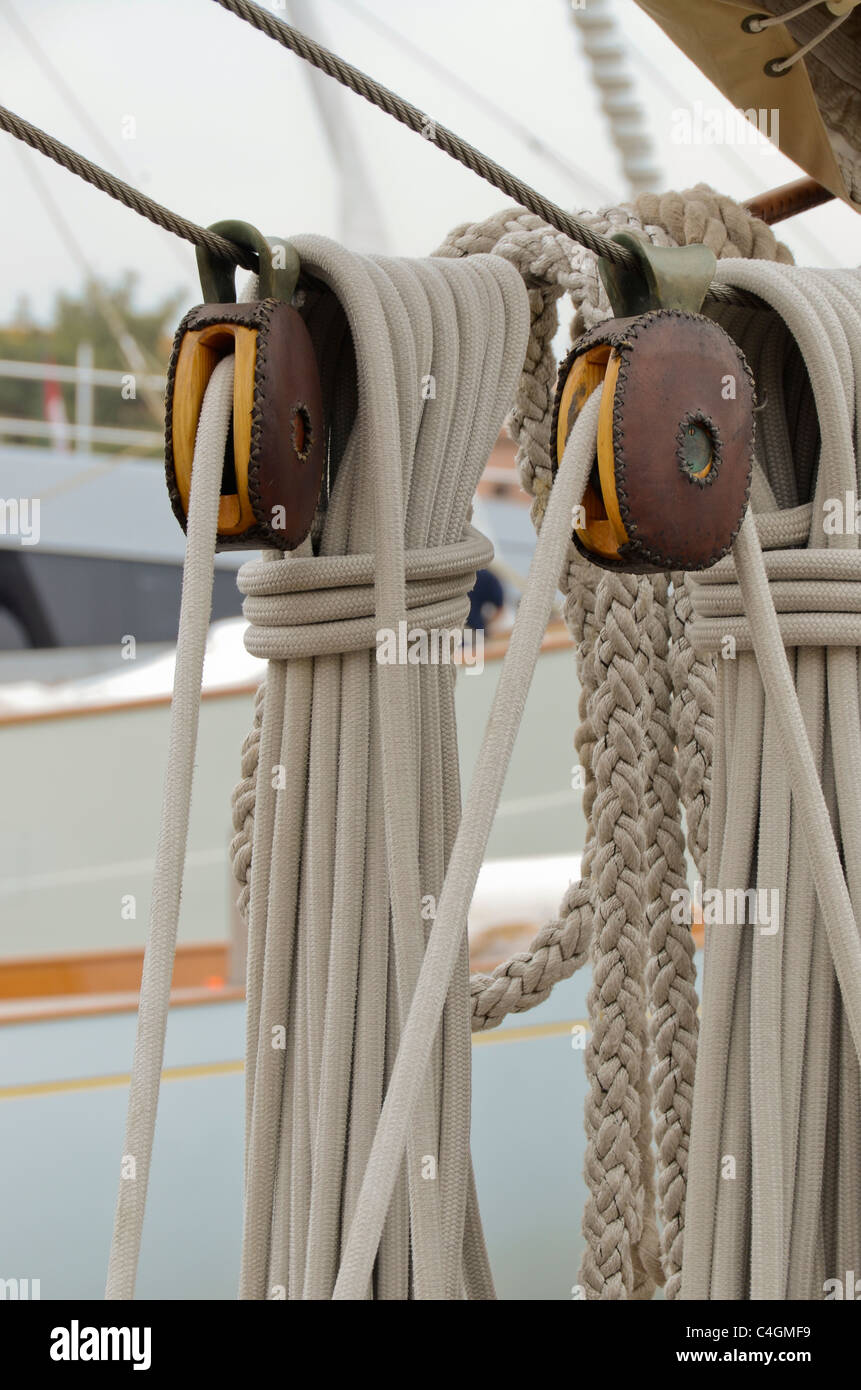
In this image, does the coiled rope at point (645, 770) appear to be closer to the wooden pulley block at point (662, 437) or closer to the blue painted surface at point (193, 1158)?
the wooden pulley block at point (662, 437)

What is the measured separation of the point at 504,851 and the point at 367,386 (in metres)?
2.09

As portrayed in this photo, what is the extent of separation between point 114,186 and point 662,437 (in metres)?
0.21

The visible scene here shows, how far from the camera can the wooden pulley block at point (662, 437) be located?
475 mm

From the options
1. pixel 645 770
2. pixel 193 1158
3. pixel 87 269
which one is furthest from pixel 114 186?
pixel 87 269

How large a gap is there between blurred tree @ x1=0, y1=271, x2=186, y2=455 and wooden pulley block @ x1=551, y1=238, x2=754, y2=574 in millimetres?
3431

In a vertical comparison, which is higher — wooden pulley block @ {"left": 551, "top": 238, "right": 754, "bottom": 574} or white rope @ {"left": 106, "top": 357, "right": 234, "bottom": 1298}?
wooden pulley block @ {"left": 551, "top": 238, "right": 754, "bottom": 574}

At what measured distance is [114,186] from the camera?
1.61 ft

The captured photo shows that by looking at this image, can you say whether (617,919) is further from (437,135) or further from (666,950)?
(437,135)

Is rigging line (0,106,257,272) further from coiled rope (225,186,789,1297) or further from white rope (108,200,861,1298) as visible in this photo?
coiled rope (225,186,789,1297)

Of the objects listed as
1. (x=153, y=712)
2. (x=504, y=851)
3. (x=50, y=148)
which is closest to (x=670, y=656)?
(x=50, y=148)

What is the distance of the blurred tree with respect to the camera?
13.8 feet

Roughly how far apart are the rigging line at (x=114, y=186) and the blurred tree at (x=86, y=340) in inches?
133

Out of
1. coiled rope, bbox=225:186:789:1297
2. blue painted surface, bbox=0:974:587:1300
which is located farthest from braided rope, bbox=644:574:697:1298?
blue painted surface, bbox=0:974:587:1300

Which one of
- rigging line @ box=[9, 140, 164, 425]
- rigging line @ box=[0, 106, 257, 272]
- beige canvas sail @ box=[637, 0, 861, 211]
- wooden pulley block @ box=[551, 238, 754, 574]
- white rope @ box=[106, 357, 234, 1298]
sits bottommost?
white rope @ box=[106, 357, 234, 1298]
